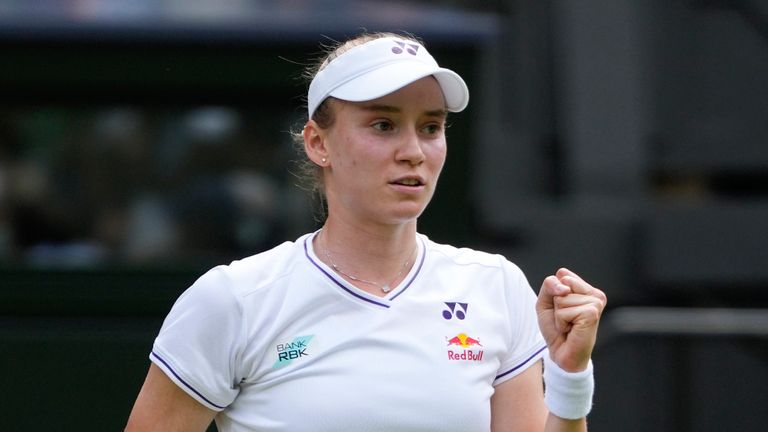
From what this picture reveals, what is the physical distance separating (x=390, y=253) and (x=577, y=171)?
5.69 meters

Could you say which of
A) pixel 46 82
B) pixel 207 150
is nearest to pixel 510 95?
pixel 207 150

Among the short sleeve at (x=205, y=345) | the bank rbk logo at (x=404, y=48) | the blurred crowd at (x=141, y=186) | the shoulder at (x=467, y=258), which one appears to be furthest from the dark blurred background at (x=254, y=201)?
the short sleeve at (x=205, y=345)

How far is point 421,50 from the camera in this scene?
3066 millimetres

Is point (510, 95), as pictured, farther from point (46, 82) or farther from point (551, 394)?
point (551, 394)

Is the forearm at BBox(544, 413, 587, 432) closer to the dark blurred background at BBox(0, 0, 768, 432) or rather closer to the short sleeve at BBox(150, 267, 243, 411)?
the short sleeve at BBox(150, 267, 243, 411)

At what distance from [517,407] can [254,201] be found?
4.56m

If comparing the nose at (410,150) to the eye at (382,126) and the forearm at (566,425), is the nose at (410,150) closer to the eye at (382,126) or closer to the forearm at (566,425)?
the eye at (382,126)

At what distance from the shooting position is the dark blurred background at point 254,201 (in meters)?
6.77

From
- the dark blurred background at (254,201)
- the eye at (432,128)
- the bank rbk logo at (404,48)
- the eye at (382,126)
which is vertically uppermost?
the bank rbk logo at (404,48)

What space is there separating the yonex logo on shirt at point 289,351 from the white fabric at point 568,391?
19.9 inches

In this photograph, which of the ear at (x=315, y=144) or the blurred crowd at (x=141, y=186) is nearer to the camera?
the ear at (x=315, y=144)

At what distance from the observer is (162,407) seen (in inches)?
116

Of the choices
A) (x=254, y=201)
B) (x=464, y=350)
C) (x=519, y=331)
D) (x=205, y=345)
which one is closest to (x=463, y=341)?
(x=464, y=350)

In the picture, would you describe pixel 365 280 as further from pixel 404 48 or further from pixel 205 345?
pixel 404 48
